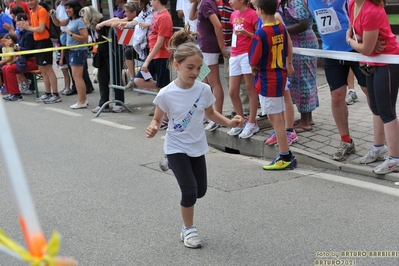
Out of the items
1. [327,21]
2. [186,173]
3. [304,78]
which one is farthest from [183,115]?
[304,78]

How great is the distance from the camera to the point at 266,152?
735 cm

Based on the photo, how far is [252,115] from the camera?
770cm

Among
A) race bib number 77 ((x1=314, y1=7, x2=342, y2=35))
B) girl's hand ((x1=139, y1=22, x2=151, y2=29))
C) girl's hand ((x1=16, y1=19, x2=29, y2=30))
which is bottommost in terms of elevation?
girl's hand ((x1=16, y1=19, x2=29, y2=30))

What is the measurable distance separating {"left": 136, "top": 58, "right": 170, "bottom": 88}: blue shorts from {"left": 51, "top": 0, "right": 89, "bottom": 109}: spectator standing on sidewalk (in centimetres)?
178

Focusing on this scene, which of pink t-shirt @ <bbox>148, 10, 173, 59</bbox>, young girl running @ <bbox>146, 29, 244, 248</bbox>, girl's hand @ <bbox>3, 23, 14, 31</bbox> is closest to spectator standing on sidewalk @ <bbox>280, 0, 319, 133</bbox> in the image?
pink t-shirt @ <bbox>148, 10, 173, 59</bbox>

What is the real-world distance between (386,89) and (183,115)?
2.29m

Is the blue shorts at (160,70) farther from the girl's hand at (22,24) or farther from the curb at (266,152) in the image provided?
the girl's hand at (22,24)

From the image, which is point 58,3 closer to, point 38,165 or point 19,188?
point 38,165

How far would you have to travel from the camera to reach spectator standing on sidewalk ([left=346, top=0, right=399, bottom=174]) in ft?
19.0

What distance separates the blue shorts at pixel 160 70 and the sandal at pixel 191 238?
4857 millimetres

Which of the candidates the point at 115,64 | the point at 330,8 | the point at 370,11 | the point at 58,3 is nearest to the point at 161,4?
the point at 115,64

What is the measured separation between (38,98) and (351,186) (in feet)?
25.7

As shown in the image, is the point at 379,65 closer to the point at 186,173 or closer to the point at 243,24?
the point at 243,24

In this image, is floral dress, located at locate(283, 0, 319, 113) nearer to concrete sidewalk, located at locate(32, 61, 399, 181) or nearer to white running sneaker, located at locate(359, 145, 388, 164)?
concrete sidewalk, located at locate(32, 61, 399, 181)
